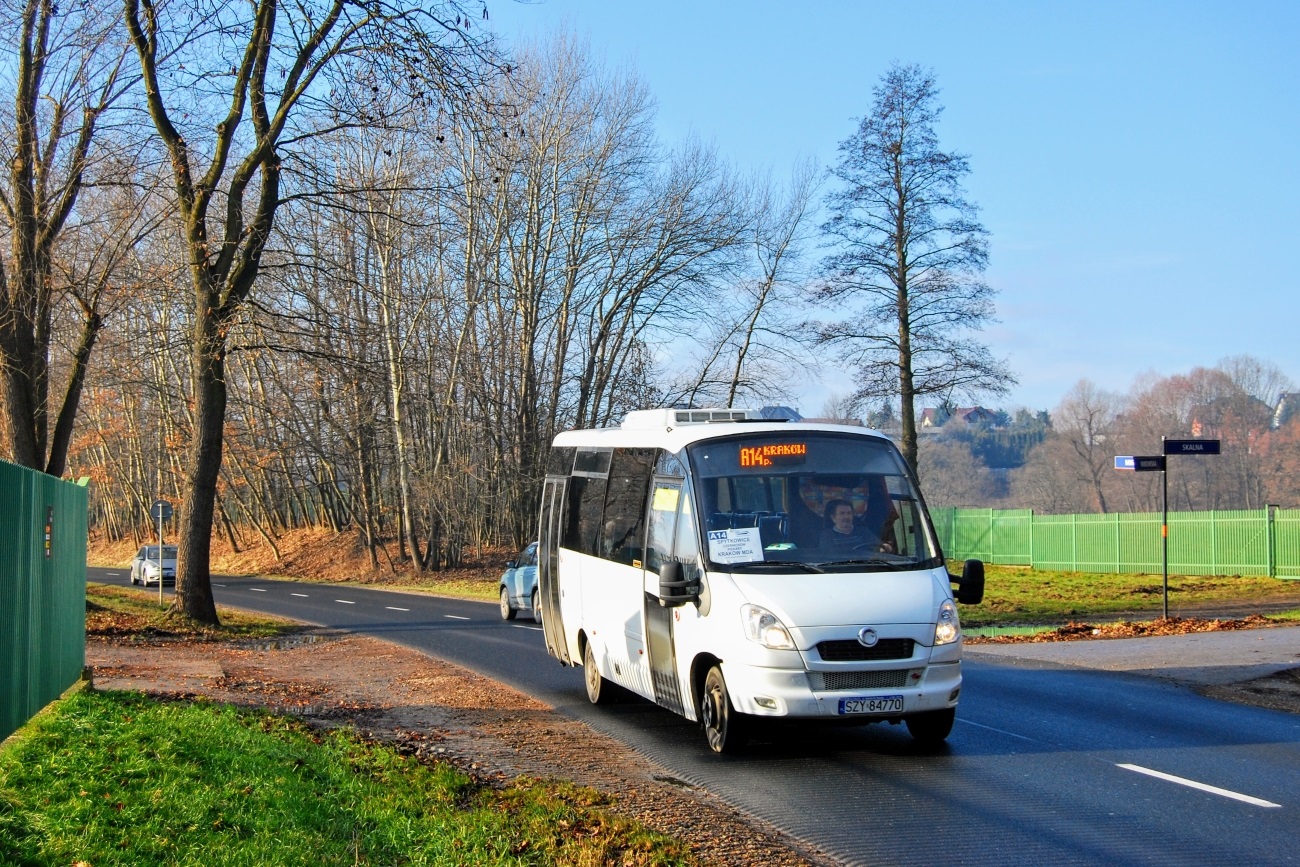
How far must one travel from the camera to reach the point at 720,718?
9406 mm

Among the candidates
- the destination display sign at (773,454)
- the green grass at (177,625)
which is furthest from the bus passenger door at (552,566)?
the green grass at (177,625)

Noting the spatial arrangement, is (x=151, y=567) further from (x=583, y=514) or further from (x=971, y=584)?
(x=971, y=584)

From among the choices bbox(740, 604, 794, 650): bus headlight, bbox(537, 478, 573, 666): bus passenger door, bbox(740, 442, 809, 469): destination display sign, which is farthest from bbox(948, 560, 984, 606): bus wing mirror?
bbox(537, 478, 573, 666): bus passenger door

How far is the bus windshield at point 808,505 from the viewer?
948cm

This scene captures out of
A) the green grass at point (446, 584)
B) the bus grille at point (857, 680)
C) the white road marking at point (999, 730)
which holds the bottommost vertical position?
the green grass at point (446, 584)

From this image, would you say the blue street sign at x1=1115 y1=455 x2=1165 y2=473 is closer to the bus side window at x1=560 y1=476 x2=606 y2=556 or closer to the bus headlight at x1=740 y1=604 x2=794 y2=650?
the bus side window at x1=560 y1=476 x2=606 y2=556

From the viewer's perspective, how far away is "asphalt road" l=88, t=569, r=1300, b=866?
6.76 m

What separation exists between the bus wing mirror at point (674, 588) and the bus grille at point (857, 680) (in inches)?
48.1

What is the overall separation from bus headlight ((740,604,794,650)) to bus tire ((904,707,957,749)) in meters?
1.30

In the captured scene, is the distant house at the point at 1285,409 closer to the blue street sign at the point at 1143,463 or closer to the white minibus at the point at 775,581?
the blue street sign at the point at 1143,463

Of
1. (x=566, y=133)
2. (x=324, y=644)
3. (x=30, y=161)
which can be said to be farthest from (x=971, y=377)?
(x=30, y=161)

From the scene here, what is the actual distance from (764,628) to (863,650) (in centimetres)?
74

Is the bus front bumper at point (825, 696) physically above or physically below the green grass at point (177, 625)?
above

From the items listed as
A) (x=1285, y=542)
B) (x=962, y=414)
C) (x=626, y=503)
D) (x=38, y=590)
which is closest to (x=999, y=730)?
(x=626, y=503)
